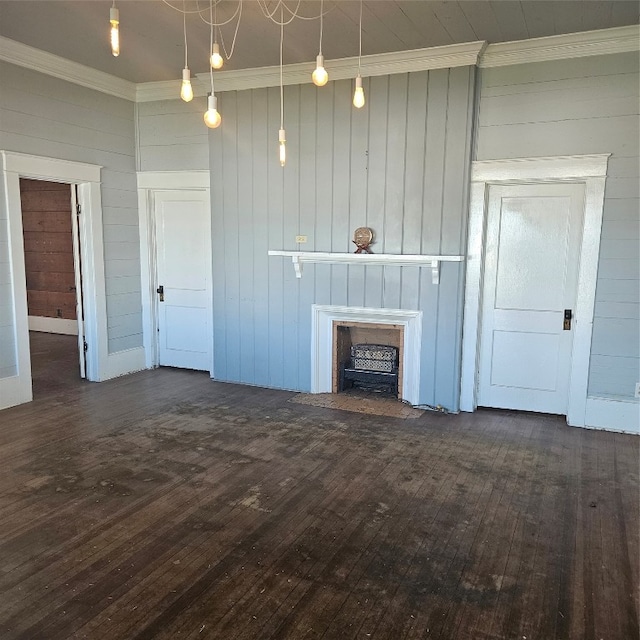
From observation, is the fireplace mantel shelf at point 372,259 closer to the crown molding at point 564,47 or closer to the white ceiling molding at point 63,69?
the crown molding at point 564,47

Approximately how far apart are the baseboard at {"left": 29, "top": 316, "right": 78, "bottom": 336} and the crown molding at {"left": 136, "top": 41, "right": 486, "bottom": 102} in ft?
13.0

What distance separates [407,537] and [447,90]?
3.49 meters

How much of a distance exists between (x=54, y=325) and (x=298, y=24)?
619 centimetres

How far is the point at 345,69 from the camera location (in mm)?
4688

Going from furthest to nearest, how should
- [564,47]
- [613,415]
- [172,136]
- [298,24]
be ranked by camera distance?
[172,136], [613,415], [564,47], [298,24]

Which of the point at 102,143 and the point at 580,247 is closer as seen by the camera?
the point at 580,247

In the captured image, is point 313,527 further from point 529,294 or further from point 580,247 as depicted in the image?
point 580,247

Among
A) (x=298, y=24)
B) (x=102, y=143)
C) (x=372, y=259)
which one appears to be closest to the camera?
(x=298, y=24)

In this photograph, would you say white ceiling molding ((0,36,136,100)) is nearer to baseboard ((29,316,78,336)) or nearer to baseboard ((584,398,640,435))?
baseboard ((29,316,78,336))

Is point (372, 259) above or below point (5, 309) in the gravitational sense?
above

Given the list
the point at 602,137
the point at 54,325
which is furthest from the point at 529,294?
the point at 54,325

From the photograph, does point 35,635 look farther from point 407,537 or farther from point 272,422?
point 272,422

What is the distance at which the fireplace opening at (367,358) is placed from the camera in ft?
16.9

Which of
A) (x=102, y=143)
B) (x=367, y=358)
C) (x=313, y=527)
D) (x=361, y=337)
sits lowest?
(x=313, y=527)
